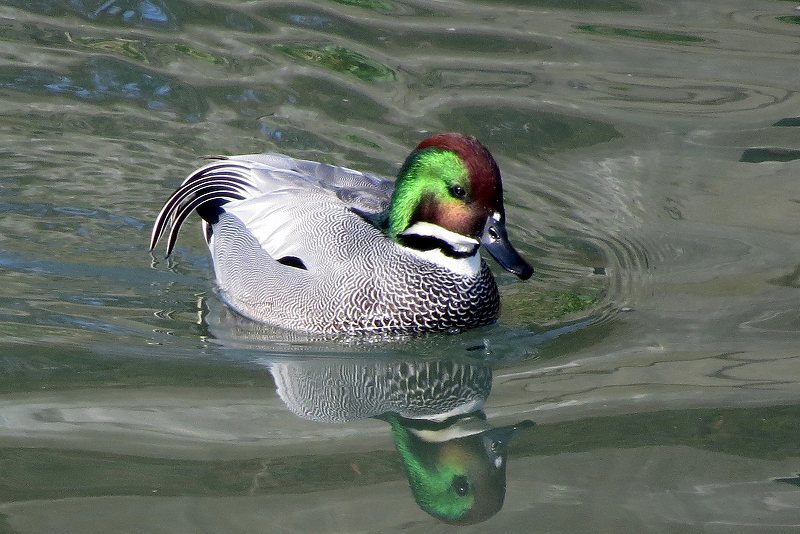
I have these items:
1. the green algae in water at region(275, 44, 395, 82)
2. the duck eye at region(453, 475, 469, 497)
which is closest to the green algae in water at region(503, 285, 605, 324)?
the duck eye at region(453, 475, 469, 497)

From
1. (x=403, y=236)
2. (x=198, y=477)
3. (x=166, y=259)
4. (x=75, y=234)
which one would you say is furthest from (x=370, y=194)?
(x=198, y=477)

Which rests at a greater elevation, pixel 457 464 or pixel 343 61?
pixel 343 61

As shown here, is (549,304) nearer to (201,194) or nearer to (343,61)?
(201,194)

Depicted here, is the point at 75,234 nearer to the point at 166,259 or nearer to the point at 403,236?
the point at 166,259

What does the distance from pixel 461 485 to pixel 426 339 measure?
6.03 feet

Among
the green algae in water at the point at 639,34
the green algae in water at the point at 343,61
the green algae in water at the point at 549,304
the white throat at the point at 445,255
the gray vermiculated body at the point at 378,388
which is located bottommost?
the gray vermiculated body at the point at 378,388

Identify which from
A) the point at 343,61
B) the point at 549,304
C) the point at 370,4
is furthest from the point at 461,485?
the point at 370,4

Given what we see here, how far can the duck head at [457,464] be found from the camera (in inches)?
221

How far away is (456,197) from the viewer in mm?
7078

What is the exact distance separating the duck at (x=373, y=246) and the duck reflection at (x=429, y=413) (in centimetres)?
41

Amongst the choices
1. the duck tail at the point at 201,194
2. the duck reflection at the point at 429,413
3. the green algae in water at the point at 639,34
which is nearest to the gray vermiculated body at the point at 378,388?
the duck reflection at the point at 429,413

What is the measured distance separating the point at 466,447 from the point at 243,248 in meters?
2.51

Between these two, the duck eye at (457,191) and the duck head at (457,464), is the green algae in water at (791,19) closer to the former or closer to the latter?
the duck eye at (457,191)

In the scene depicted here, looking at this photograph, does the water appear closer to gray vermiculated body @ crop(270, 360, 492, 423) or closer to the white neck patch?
gray vermiculated body @ crop(270, 360, 492, 423)
